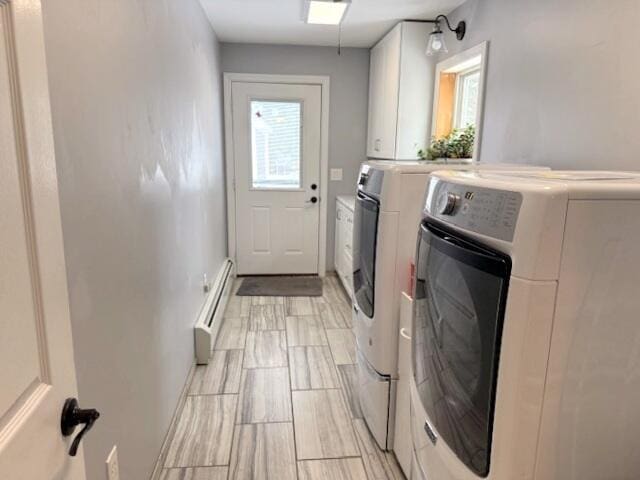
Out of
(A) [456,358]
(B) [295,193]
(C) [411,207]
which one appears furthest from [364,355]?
(B) [295,193]

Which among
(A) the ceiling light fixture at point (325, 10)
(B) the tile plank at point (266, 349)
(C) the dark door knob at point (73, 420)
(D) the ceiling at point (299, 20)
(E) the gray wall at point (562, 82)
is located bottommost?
Result: (B) the tile plank at point (266, 349)

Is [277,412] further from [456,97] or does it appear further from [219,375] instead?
[456,97]

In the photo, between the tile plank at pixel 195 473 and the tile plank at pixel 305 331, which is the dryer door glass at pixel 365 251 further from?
the tile plank at pixel 305 331

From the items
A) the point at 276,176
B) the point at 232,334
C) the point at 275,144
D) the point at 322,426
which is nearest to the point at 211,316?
the point at 232,334

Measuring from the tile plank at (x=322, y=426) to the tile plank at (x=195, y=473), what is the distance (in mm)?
358

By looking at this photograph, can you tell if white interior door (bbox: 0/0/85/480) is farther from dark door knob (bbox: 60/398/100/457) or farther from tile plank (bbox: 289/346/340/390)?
tile plank (bbox: 289/346/340/390)

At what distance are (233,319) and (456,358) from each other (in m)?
2.86

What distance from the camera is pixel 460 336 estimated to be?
1087 mm

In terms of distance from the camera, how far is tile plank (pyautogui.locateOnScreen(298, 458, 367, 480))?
1972 millimetres

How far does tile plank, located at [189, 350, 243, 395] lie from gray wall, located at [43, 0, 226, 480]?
0.15 metres

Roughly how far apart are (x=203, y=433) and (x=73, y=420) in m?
1.59

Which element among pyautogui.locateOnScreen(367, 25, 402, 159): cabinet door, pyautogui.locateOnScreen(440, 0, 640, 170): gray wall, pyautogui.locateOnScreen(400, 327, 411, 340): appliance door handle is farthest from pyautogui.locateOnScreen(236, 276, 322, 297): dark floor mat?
pyautogui.locateOnScreen(400, 327, 411, 340): appliance door handle

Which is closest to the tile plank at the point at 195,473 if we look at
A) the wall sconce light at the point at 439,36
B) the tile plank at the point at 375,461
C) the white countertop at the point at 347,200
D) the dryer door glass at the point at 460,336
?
the tile plank at the point at 375,461

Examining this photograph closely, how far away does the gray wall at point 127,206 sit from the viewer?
118cm
